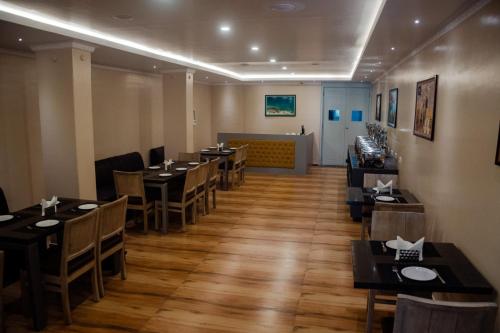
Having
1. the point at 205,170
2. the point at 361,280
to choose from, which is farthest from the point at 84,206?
the point at 361,280

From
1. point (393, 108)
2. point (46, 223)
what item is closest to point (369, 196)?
point (393, 108)

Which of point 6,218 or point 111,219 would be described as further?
point 111,219

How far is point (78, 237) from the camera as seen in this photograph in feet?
10.6

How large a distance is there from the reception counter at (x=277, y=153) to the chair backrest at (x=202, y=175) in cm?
411

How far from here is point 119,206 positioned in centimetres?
381

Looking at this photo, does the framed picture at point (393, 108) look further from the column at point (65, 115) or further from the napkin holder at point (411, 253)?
the column at point (65, 115)

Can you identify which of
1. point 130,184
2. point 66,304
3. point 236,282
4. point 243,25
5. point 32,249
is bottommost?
point 236,282

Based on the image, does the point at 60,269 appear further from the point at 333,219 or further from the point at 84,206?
the point at 333,219

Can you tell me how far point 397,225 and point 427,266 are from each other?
0.86 m

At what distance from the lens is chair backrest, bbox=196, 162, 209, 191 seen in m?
5.99

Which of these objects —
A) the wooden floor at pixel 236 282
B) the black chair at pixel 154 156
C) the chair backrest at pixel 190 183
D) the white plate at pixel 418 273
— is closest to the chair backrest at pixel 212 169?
the wooden floor at pixel 236 282

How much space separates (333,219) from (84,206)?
3839mm

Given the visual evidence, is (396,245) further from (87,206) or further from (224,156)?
(224,156)

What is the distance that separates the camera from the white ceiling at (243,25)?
3.41m
